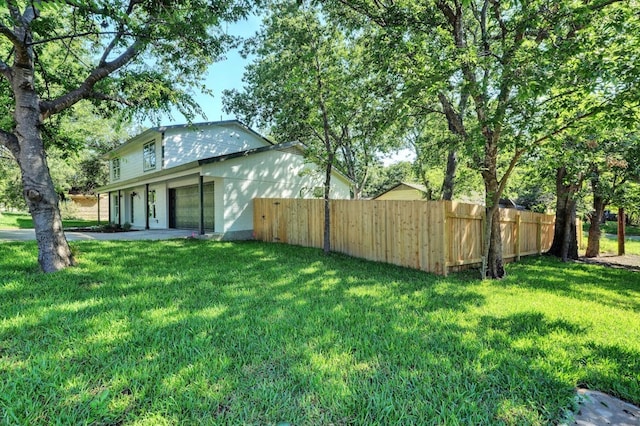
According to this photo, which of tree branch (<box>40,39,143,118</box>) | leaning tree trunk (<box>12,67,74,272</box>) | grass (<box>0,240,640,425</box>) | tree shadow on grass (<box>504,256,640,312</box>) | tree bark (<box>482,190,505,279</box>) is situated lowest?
tree shadow on grass (<box>504,256,640,312</box>)

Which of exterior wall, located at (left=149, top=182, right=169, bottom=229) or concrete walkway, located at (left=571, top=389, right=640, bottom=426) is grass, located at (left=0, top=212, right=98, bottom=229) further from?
concrete walkway, located at (left=571, top=389, right=640, bottom=426)

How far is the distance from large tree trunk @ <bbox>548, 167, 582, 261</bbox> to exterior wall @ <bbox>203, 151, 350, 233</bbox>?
8436 millimetres

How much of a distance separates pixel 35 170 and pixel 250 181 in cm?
739

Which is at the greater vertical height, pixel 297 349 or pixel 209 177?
pixel 209 177

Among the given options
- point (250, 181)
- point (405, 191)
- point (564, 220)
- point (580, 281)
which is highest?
point (405, 191)

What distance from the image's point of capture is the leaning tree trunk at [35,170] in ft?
17.7

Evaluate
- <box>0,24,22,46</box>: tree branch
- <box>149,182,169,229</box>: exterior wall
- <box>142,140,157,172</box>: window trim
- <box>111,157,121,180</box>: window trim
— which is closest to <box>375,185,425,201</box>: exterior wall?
<box>149,182,169,229</box>: exterior wall

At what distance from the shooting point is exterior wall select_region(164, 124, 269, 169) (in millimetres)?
14219

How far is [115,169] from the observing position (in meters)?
19.8

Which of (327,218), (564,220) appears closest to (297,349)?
(327,218)

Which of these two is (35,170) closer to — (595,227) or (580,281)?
(580,281)

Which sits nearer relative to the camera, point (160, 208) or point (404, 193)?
point (160, 208)

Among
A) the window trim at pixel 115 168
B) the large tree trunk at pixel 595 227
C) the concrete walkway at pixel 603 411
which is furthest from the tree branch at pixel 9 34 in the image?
the large tree trunk at pixel 595 227

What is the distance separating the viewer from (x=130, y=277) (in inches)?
219
